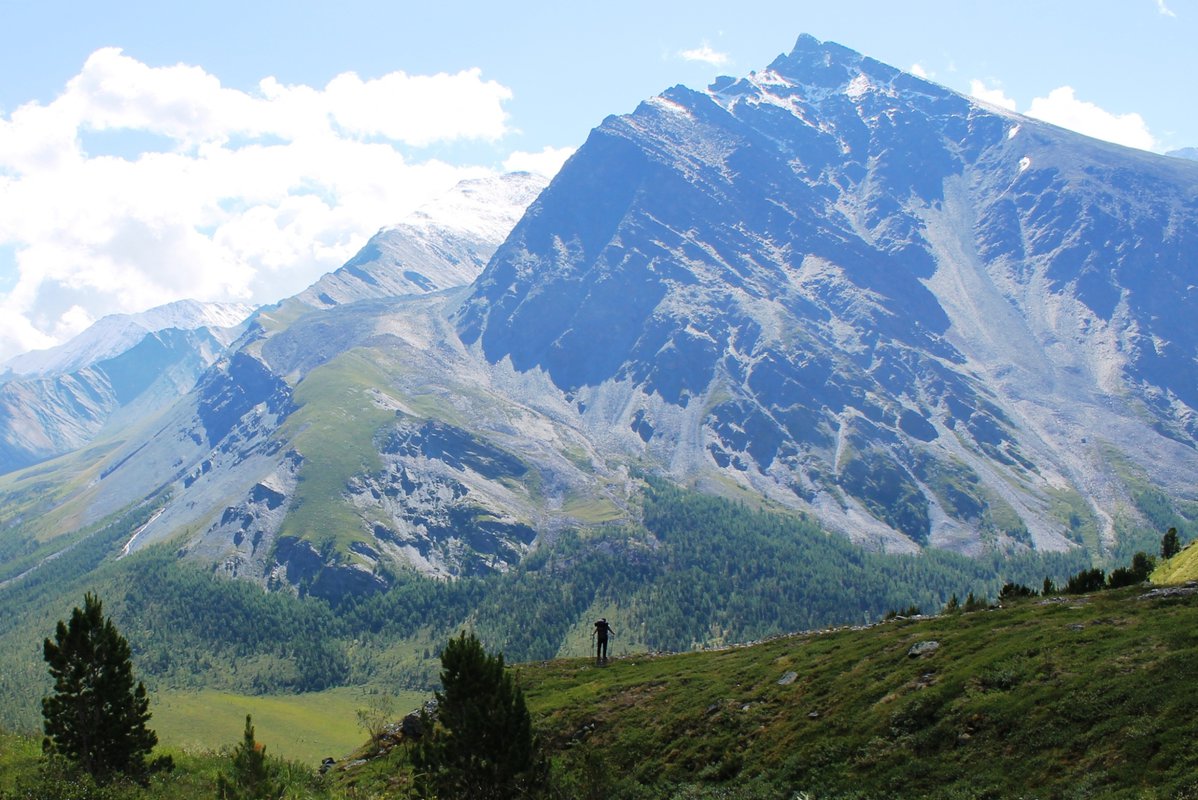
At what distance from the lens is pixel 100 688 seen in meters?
51.8

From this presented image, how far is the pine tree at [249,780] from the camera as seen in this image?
39438 mm

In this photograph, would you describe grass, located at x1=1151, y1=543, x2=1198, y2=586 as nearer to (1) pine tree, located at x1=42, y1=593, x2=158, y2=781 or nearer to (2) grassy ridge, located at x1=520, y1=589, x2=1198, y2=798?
(2) grassy ridge, located at x1=520, y1=589, x2=1198, y2=798

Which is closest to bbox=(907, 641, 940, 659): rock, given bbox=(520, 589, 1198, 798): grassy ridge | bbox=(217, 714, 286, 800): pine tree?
bbox=(520, 589, 1198, 798): grassy ridge

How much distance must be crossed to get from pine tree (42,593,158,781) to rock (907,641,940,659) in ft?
154

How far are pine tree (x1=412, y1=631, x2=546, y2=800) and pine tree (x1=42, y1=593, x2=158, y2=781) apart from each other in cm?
1989

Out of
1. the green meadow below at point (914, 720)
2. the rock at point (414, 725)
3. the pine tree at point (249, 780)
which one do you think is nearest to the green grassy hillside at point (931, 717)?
the green meadow below at point (914, 720)

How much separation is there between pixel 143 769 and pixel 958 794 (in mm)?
46438

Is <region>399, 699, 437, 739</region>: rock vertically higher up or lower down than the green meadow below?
lower down

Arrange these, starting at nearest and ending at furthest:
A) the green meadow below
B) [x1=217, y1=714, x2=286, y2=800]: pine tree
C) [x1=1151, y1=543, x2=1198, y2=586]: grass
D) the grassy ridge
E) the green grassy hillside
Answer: the grassy ridge → the green grassy hillside → the green meadow below → [x1=217, y1=714, x2=286, y2=800]: pine tree → [x1=1151, y1=543, x2=1198, y2=586]: grass

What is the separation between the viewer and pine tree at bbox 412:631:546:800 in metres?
43.7

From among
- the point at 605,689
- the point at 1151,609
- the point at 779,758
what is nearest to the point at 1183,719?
the point at 1151,609

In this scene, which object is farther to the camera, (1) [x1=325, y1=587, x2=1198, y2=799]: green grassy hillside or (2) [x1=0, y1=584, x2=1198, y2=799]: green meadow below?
(2) [x1=0, y1=584, x2=1198, y2=799]: green meadow below

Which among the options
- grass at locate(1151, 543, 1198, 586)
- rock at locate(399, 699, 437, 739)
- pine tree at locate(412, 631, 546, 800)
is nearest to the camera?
pine tree at locate(412, 631, 546, 800)

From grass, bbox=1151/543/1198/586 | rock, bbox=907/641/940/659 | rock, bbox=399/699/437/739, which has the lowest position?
Result: rock, bbox=399/699/437/739
